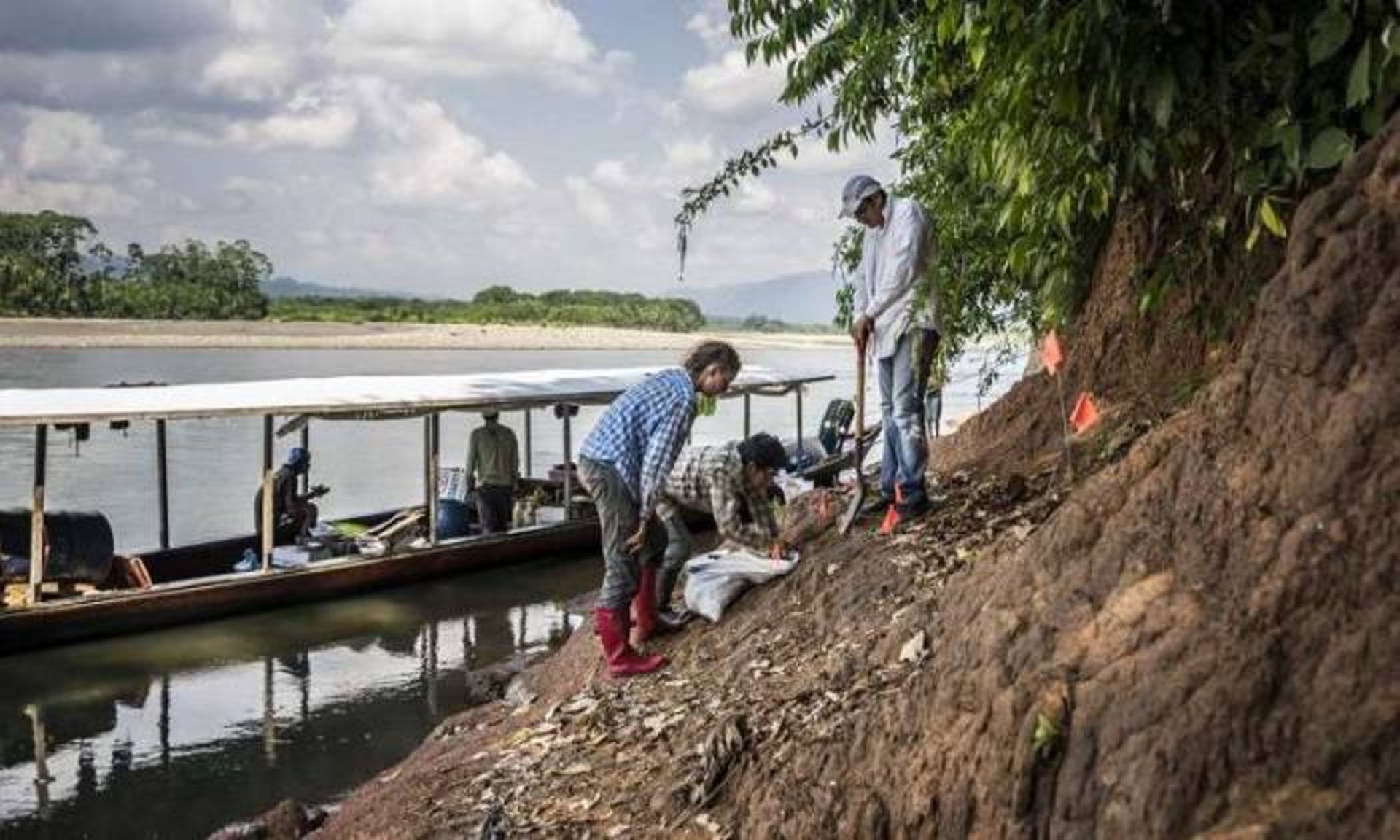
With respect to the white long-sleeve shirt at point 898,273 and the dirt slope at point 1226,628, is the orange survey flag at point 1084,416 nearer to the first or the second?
the white long-sleeve shirt at point 898,273

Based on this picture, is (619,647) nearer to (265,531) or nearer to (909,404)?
(909,404)

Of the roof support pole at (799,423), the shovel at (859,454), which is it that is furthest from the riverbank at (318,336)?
the shovel at (859,454)

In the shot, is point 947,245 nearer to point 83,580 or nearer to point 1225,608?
point 1225,608

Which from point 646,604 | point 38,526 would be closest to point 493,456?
point 38,526

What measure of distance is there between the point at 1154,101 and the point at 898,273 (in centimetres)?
276

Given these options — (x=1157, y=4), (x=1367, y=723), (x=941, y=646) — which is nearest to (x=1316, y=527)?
(x=1367, y=723)

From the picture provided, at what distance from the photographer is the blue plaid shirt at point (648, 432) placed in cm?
610

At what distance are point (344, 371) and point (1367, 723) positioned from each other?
5072 centimetres

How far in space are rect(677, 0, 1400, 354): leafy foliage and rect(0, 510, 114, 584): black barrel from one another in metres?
8.51

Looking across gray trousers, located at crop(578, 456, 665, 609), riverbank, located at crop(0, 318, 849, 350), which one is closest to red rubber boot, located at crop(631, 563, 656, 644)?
gray trousers, located at crop(578, 456, 665, 609)

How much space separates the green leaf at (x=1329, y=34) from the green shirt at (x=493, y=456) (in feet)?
41.4

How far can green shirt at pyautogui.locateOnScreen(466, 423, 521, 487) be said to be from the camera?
15609 millimetres

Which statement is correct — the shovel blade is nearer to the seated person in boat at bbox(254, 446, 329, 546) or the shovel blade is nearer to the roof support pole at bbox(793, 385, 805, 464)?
the seated person in boat at bbox(254, 446, 329, 546)

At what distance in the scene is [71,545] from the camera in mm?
12477
